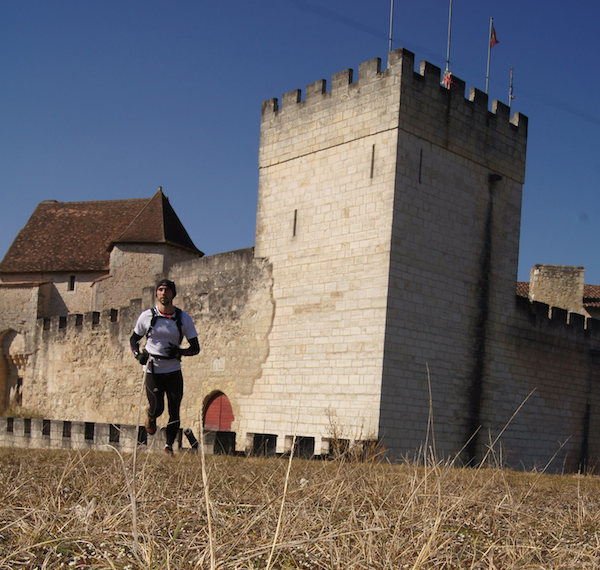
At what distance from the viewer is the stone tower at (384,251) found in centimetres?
1198

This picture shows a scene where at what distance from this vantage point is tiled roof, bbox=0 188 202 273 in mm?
24359

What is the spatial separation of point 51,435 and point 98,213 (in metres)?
18.3

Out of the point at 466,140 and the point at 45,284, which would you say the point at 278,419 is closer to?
the point at 466,140

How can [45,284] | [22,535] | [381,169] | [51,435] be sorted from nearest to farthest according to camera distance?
1. [22,535]
2. [51,435]
3. [381,169]
4. [45,284]

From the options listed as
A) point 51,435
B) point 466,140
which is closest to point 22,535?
point 51,435

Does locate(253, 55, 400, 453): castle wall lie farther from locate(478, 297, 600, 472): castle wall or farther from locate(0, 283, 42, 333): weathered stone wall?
locate(0, 283, 42, 333): weathered stone wall

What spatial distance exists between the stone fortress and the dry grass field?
577 centimetres

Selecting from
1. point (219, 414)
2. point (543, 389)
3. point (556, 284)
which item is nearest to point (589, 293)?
point (556, 284)

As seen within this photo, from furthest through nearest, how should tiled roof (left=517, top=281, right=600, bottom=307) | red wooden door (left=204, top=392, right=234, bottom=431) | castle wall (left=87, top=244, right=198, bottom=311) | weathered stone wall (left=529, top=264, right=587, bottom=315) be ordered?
1. tiled roof (left=517, top=281, right=600, bottom=307)
2. weathered stone wall (left=529, top=264, right=587, bottom=315)
3. castle wall (left=87, top=244, right=198, bottom=311)
4. red wooden door (left=204, top=392, right=234, bottom=431)

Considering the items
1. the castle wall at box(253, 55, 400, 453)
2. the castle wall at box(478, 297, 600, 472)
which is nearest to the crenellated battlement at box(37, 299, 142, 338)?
the castle wall at box(253, 55, 400, 453)

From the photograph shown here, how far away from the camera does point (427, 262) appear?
1252 cm

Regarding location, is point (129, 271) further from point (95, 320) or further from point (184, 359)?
point (184, 359)

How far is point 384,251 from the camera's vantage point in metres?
12.0

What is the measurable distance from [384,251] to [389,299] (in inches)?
29.2
